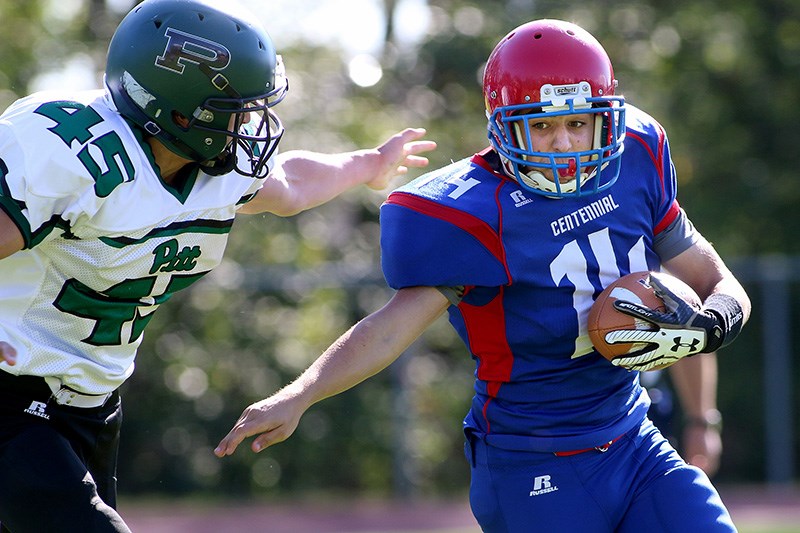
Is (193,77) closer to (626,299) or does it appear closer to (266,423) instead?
(266,423)

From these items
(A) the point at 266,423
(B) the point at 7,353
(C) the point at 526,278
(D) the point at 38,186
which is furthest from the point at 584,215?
(B) the point at 7,353

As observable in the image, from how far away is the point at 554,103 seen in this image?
11.0ft

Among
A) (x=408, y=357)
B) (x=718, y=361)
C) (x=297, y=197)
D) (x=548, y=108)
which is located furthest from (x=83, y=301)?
(x=718, y=361)

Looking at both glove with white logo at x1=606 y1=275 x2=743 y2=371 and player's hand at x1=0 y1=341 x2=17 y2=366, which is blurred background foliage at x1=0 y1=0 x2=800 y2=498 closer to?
glove with white logo at x1=606 y1=275 x2=743 y2=371

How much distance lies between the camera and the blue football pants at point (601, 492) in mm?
3219

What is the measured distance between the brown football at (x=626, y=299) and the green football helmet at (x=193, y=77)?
1076mm

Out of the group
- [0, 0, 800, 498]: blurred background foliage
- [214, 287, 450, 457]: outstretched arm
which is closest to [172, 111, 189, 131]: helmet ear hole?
[214, 287, 450, 457]: outstretched arm

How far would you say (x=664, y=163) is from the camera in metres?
3.64

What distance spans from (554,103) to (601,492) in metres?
1.12

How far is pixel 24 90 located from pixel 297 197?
845 centimetres

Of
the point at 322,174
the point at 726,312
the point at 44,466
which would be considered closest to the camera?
the point at 44,466

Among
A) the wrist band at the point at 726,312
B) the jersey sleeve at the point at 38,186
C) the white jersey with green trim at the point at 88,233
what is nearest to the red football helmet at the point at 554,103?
the wrist band at the point at 726,312

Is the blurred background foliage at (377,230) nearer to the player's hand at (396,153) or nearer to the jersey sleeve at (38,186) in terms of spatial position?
the player's hand at (396,153)

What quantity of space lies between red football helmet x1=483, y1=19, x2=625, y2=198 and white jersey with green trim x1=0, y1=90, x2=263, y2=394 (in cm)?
86
